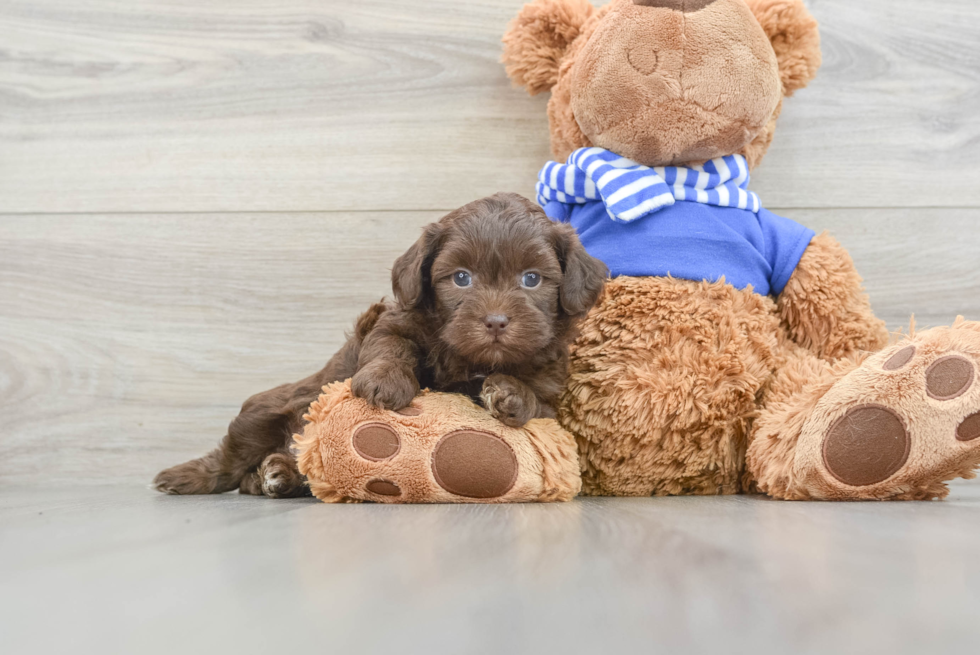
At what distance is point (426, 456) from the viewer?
1299 millimetres

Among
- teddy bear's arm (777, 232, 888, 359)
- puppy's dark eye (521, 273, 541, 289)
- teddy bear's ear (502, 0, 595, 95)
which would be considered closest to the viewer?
puppy's dark eye (521, 273, 541, 289)

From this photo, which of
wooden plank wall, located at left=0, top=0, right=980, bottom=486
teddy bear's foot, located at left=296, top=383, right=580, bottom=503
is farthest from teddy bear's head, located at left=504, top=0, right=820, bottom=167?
teddy bear's foot, located at left=296, top=383, right=580, bottom=503

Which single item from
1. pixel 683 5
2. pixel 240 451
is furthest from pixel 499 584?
pixel 683 5

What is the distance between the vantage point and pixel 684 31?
1561mm

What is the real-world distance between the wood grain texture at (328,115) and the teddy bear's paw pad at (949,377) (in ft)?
3.29

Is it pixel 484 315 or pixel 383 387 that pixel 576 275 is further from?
pixel 383 387

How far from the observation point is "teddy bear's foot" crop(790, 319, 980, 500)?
1.19 metres

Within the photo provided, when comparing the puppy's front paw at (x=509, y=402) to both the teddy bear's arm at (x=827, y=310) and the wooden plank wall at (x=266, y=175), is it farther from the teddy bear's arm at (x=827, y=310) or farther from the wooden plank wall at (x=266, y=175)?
the wooden plank wall at (x=266, y=175)

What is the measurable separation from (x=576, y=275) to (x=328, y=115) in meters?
1.09

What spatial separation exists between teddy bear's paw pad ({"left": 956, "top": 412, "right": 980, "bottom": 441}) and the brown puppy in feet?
2.12

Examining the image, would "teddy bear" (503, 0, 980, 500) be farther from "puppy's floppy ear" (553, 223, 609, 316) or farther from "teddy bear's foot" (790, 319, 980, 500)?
"puppy's floppy ear" (553, 223, 609, 316)

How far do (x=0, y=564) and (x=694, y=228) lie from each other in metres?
1.35

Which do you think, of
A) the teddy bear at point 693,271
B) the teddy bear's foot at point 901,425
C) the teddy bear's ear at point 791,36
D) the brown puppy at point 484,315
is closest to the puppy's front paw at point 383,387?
the brown puppy at point 484,315

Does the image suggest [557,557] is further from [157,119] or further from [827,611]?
[157,119]
